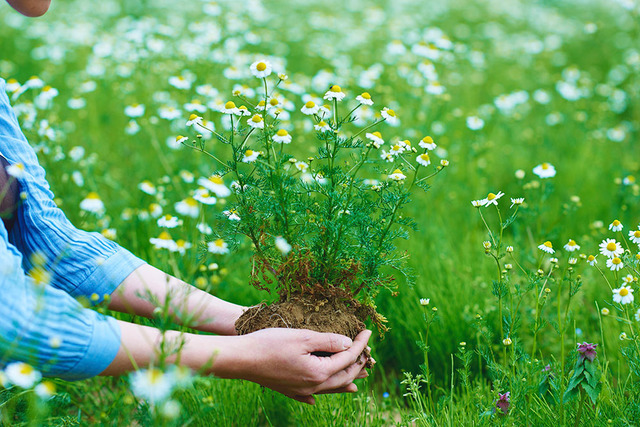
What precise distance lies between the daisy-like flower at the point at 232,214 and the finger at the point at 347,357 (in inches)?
15.1

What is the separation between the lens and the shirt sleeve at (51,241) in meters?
1.44

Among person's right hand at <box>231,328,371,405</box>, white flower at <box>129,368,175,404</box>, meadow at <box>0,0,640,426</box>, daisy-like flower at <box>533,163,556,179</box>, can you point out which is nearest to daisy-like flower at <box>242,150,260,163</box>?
meadow at <box>0,0,640,426</box>

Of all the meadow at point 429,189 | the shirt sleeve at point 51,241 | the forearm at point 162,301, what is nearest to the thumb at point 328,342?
the meadow at point 429,189

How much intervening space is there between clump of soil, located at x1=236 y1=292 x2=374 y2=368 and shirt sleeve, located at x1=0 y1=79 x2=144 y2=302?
35cm

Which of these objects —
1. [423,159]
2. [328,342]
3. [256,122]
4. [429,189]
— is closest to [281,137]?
[256,122]

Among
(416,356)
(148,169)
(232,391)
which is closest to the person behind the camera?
(232,391)

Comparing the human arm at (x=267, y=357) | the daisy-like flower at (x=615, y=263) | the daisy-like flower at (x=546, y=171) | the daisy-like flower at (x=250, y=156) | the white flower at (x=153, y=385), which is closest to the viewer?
the white flower at (x=153, y=385)

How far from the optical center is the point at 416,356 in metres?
1.99

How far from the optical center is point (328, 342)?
1.33 metres

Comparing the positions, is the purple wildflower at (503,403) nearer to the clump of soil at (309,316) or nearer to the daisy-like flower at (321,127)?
the clump of soil at (309,316)

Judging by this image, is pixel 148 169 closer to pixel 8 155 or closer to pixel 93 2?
pixel 8 155

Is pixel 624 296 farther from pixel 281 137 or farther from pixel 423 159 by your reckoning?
pixel 281 137

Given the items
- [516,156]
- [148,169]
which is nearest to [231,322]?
[148,169]

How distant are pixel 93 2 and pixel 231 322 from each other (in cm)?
630
